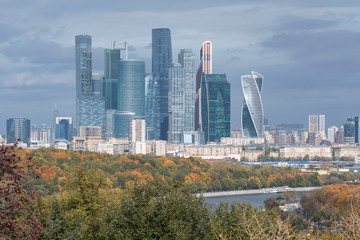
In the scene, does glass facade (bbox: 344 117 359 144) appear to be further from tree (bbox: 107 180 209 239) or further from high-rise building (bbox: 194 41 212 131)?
tree (bbox: 107 180 209 239)

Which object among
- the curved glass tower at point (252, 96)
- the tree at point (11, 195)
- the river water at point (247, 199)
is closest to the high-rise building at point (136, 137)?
the curved glass tower at point (252, 96)

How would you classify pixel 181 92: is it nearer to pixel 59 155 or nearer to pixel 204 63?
pixel 204 63

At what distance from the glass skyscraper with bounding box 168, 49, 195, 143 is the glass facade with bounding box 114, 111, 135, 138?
1288 cm

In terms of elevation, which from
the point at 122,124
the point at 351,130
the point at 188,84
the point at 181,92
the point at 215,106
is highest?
the point at 188,84

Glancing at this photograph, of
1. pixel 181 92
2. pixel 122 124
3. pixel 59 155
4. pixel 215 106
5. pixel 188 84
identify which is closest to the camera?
pixel 59 155

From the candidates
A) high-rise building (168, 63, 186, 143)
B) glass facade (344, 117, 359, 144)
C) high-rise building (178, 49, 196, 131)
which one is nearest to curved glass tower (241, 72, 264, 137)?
high-rise building (178, 49, 196, 131)

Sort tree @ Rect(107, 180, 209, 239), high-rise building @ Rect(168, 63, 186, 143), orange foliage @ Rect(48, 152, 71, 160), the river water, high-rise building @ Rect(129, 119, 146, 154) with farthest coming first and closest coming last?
high-rise building @ Rect(168, 63, 186, 143), high-rise building @ Rect(129, 119, 146, 154), orange foliage @ Rect(48, 152, 71, 160), the river water, tree @ Rect(107, 180, 209, 239)

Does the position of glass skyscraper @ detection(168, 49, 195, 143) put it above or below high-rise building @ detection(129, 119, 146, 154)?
above

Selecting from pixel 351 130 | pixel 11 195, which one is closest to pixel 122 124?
pixel 351 130

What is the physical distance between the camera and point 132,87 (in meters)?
193

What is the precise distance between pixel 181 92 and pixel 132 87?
14.8 metres

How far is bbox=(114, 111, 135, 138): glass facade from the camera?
18912 cm

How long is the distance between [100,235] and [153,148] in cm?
12275

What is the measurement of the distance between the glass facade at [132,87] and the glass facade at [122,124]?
18.2ft
